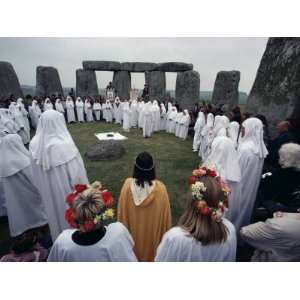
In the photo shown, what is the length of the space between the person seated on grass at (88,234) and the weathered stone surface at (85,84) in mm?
20194

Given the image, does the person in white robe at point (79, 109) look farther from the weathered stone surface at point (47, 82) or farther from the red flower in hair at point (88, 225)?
the red flower in hair at point (88, 225)

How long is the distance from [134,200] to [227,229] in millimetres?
1047

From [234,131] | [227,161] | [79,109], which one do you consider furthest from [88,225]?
[79,109]

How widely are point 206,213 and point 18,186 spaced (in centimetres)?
339

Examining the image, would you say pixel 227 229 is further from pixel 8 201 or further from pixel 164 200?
pixel 8 201

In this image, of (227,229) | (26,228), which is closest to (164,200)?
(227,229)

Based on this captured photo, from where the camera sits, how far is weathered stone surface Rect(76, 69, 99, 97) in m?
20.6

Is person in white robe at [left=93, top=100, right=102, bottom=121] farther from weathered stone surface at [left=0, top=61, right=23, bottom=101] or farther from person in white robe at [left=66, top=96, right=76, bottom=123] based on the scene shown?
weathered stone surface at [left=0, top=61, right=23, bottom=101]

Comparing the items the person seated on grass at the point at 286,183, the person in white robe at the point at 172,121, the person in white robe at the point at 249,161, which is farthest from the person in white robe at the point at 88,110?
the person seated on grass at the point at 286,183

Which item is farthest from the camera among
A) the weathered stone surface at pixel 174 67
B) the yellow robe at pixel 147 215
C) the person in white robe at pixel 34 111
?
the weathered stone surface at pixel 174 67

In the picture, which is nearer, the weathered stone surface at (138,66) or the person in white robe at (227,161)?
the person in white robe at (227,161)

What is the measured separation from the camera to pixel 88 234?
180cm

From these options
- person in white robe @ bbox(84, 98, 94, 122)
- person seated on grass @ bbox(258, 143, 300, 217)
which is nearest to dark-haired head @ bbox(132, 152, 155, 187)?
person seated on grass @ bbox(258, 143, 300, 217)

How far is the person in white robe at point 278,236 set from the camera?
1.98 metres
